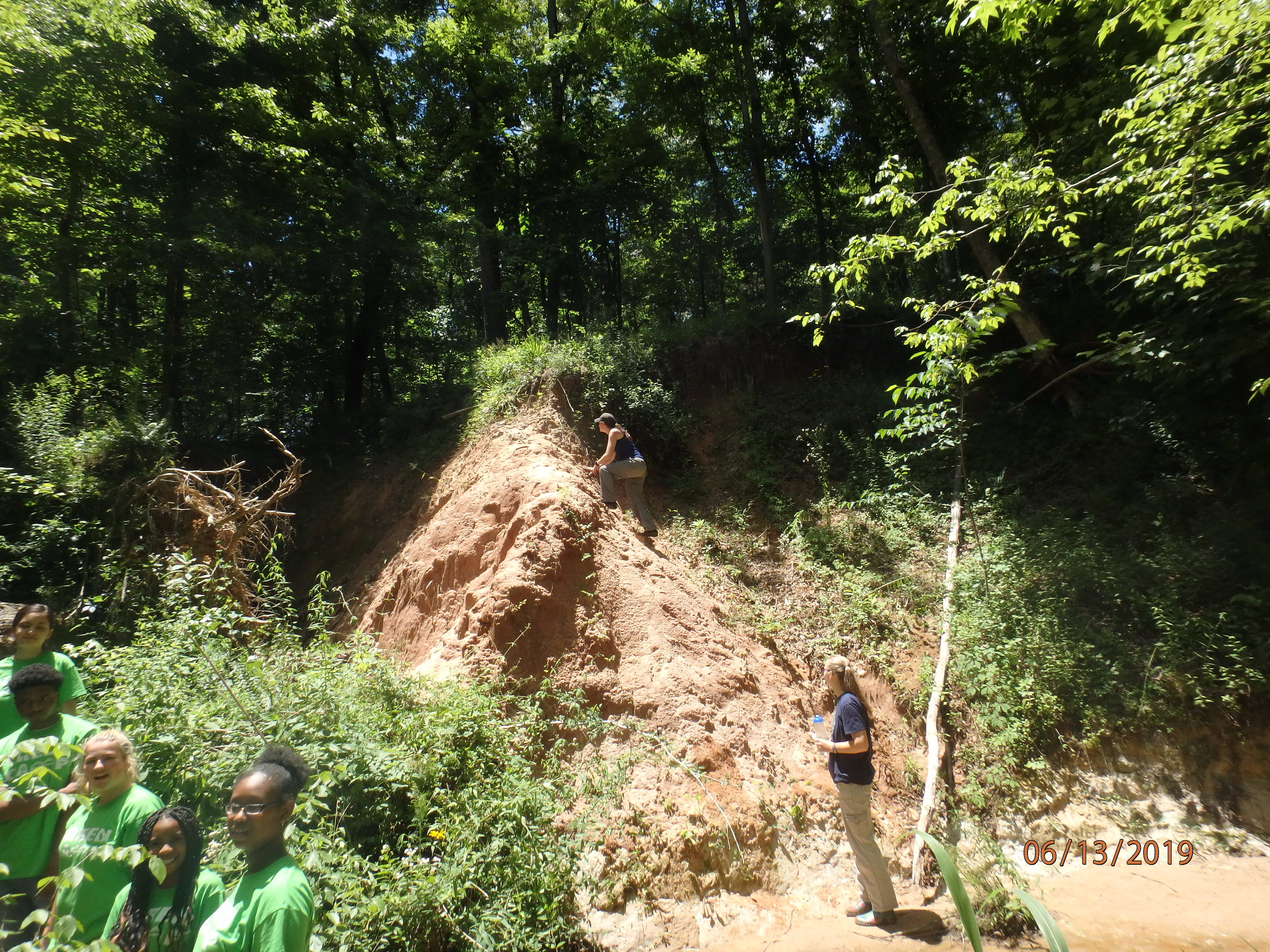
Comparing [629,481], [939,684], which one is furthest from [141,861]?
[629,481]

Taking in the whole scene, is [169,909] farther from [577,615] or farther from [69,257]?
[69,257]

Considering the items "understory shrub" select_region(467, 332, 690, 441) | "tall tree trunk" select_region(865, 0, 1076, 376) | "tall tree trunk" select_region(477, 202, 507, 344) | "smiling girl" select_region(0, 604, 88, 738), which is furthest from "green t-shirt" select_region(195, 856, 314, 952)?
"tall tree trunk" select_region(477, 202, 507, 344)

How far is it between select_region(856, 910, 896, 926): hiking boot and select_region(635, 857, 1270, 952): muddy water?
0.21 ft

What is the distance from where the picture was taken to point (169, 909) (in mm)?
2494

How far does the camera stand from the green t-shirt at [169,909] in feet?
8.04

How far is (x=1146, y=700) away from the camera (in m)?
6.20

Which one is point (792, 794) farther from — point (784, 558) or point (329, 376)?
point (329, 376)

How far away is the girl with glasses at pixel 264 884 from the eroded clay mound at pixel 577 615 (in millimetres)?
3596

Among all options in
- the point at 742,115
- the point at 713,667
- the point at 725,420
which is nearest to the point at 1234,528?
the point at 713,667

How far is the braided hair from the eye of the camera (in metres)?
2.43

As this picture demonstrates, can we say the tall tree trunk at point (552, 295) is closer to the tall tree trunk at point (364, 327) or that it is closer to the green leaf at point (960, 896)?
the tall tree trunk at point (364, 327)

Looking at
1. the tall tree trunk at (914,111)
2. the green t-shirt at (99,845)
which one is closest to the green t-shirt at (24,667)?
the green t-shirt at (99,845)
